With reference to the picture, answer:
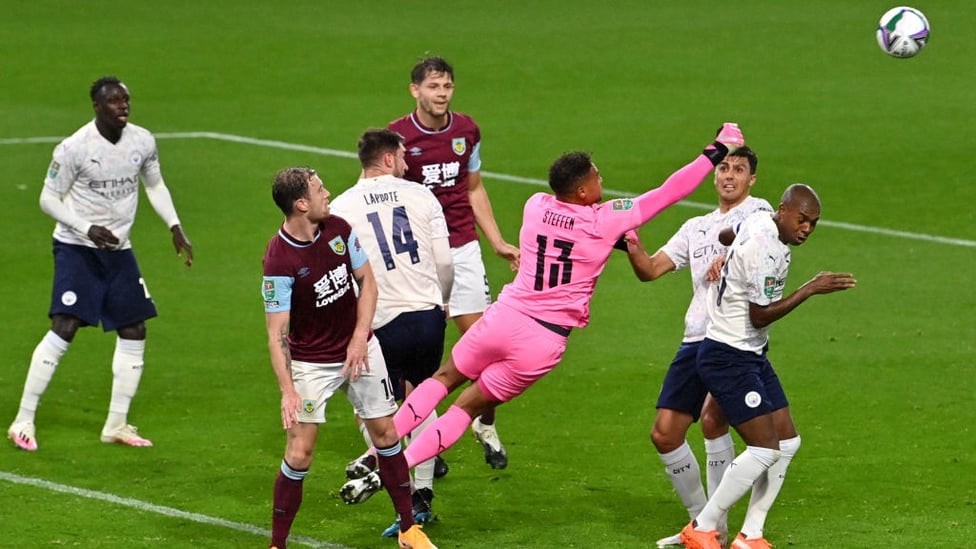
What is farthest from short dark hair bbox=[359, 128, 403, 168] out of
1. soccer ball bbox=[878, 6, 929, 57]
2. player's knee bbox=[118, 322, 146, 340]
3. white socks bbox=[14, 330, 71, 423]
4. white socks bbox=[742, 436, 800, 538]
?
soccer ball bbox=[878, 6, 929, 57]

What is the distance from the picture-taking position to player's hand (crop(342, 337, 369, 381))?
9.20 meters

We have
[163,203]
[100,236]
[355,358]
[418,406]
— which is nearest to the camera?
[355,358]

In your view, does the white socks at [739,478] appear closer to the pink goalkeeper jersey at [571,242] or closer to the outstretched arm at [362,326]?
the pink goalkeeper jersey at [571,242]

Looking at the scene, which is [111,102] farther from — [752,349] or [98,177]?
[752,349]

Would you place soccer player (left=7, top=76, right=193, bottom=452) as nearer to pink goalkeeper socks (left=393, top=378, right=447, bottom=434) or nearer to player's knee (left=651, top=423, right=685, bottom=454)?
pink goalkeeper socks (left=393, top=378, right=447, bottom=434)

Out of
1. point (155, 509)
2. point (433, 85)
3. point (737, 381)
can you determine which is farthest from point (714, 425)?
point (155, 509)

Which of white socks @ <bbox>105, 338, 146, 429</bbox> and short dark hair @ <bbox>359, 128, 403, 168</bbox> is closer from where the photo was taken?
short dark hair @ <bbox>359, 128, 403, 168</bbox>

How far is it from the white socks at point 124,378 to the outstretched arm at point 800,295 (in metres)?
4.96

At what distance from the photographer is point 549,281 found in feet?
31.7

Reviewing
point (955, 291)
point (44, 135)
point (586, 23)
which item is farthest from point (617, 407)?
point (586, 23)

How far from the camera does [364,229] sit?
1023 cm

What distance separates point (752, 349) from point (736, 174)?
1081 millimetres

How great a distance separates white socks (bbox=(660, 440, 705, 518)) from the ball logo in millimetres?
4560

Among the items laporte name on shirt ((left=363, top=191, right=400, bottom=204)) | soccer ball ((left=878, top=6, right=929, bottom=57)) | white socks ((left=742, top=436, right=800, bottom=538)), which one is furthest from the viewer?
soccer ball ((left=878, top=6, right=929, bottom=57))
